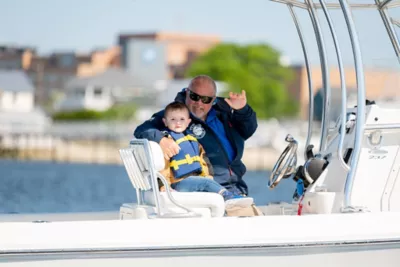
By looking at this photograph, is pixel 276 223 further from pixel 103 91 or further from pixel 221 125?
pixel 103 91

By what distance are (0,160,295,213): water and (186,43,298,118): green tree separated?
2906 cm

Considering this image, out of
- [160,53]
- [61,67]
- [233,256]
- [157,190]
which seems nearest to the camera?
[233,256]

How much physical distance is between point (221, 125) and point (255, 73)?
3478 inches

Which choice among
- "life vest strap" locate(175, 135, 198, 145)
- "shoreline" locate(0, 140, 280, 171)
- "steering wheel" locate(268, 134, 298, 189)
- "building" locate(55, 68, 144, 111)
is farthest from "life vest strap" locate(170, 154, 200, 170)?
"building" locate(55, 68, 144, 111)

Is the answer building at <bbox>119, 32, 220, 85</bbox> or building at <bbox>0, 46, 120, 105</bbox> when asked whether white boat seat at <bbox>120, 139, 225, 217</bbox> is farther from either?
building at <bbox>0, 46, 120, 105</bbox>

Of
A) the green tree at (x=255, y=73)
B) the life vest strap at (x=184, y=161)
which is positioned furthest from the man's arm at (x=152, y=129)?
the green tree at (x=255, y=73)

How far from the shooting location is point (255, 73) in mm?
96438

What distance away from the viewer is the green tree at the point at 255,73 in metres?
89.9

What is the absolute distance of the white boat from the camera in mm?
6758

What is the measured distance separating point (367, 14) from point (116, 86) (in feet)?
290

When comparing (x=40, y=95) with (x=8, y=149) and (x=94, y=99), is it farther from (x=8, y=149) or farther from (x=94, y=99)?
(x=8, y=149)

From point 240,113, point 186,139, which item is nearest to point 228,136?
point 240,113

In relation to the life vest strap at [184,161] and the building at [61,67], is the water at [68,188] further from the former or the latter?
the building at [61,67]

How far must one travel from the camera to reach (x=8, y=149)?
66000 millimetres
